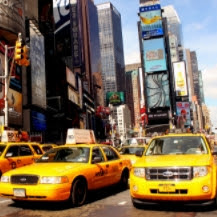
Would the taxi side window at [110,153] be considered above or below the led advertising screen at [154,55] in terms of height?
below

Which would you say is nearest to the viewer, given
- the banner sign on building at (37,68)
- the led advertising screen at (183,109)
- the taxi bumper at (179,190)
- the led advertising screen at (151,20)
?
the taxi bumper at (179,190)

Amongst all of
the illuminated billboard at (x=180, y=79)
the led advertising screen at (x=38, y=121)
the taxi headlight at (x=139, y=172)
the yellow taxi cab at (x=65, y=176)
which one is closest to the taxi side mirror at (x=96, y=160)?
the yellow taxi cab at (x=65, y=176)

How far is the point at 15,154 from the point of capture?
12.0m

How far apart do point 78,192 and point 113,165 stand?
7.03 feet

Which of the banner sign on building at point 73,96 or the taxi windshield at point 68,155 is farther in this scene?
the banner sign on building at point 73,96

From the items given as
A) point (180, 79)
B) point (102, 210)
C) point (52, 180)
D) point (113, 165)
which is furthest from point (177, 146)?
point (180, 79)

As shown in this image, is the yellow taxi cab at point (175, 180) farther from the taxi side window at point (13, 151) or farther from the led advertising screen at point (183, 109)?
the led advertising screen at point (183, 109)

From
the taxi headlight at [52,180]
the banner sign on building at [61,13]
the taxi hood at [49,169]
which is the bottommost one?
the taxi headlight at [52,180]

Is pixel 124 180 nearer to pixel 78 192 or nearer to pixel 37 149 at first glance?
pixel 78 192

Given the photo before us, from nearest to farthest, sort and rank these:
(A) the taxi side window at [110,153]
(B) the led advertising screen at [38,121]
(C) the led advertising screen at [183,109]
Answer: (A) the taxi side window at [110,153] < (B) the led advertising screen at [38,121] < (C) the led advertising screen at [183,109]

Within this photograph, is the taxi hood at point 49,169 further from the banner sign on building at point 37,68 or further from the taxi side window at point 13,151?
the banner sign on building at point 37,68

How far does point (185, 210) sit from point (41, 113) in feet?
163

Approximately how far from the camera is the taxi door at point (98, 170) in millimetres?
8656

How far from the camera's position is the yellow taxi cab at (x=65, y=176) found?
7340 mm
